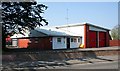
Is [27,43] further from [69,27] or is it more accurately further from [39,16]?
[39,16]

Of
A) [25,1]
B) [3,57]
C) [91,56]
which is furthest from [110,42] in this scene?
[3,57]

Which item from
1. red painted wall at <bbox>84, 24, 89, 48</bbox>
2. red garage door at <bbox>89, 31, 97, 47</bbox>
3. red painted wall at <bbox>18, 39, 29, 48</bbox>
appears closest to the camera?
red painted wall at <bbox>84, 24, 89, 48</bbox>

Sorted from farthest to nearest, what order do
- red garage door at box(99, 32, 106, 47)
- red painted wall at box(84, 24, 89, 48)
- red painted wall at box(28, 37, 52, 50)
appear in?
red garage door at box(99, 32, 106, 47) → red painted wall at box(84, 24, 89, 48) → red painted wall at box(28, 37, 52, 50)

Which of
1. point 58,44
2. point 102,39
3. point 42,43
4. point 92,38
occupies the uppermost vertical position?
point 92,38

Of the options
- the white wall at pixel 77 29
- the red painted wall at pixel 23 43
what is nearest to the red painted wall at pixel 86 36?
the white wall at pixel 77 29

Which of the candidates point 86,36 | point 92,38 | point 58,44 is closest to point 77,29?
point 86,36

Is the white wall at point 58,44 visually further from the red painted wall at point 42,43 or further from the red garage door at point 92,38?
the red garage door at point 92,38

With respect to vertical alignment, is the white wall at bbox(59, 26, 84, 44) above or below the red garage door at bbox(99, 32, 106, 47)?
above

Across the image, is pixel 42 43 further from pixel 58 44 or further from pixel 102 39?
pixel 102 39

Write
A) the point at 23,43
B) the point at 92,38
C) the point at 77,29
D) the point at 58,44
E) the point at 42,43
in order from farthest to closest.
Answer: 1. the point at 23,43
2. the point at 92,38
3. the point at 77,29
4. the point at 58,44
5. the point at 42,43

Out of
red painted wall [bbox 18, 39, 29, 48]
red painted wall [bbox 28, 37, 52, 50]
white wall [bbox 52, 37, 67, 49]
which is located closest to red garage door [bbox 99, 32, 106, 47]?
white wall [bbox 52, 37, 67, 49]

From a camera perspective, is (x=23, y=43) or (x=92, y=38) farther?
(x=23, y=43)

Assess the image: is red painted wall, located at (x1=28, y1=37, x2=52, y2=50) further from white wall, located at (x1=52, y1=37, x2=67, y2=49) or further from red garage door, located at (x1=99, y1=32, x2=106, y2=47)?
red garage door, located at (x1=99, y1=32, x2=106, y2=47)

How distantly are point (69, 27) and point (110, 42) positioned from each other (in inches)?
470
